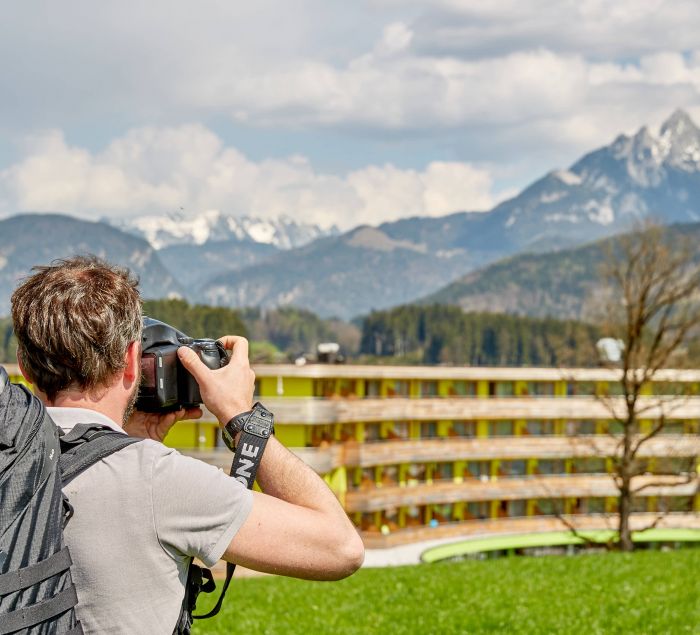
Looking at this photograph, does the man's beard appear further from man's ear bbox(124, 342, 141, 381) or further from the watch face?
the watch face

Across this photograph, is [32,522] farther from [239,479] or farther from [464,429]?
[464,429]

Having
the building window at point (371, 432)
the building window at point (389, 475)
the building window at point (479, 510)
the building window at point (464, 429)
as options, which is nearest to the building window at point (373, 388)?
the building window at point (371, 432)

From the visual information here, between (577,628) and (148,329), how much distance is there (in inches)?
312

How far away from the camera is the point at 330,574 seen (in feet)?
9.60

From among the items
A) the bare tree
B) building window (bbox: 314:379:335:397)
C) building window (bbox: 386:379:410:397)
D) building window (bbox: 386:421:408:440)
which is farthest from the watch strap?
building window (bbox: 386:379:410:397)

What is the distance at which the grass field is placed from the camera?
10273 mm

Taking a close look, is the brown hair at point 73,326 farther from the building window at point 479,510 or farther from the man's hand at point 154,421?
the building window at point 479,510

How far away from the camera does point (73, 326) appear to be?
289 centimetres

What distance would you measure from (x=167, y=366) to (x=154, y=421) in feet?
1.09

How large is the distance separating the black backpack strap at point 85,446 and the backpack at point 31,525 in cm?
6

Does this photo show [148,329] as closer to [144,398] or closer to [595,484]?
[144,398]

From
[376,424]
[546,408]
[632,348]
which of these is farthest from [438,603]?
[546,408]

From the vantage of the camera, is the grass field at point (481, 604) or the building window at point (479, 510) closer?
the grass field at point (481, 604)

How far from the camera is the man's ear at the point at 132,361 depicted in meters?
3.02
